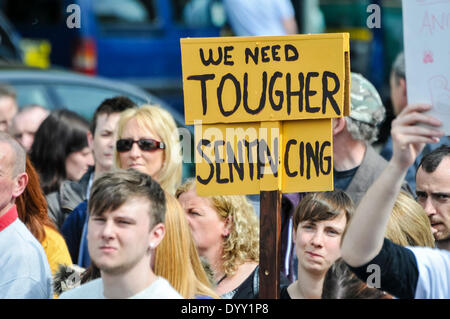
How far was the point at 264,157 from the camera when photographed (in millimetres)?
3061

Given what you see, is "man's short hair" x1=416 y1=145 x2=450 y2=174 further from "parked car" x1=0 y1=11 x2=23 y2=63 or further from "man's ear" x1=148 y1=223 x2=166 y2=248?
"parked car" x1=0 y1=11 x2=23 y2=63

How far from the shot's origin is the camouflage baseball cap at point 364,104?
4.20m

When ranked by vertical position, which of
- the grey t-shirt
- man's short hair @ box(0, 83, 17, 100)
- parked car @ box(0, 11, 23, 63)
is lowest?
the grey t-shirt

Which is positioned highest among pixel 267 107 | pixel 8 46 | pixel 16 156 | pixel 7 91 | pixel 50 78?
pixel 8 46

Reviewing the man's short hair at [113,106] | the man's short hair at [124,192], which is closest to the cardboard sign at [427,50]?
the man's short hair at [124,192]

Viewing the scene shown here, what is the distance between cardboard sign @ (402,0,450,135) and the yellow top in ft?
5.31

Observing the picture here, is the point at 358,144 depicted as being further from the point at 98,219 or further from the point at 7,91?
the point at 7,91

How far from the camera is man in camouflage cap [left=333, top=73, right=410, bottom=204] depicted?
4.05 m

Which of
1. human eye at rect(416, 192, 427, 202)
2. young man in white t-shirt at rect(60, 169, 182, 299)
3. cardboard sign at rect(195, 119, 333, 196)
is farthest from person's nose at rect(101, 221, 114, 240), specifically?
human eye at rect(416, 192, 427, 202)

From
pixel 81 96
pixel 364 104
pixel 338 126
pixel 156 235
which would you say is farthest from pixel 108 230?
pixel 81 96

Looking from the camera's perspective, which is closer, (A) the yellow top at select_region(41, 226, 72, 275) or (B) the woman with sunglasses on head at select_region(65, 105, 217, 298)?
(A) the yellow top at select_region(41, 226, 72, 275)

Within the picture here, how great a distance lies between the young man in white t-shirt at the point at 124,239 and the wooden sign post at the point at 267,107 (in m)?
0.31

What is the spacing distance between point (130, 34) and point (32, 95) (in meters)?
3.59
